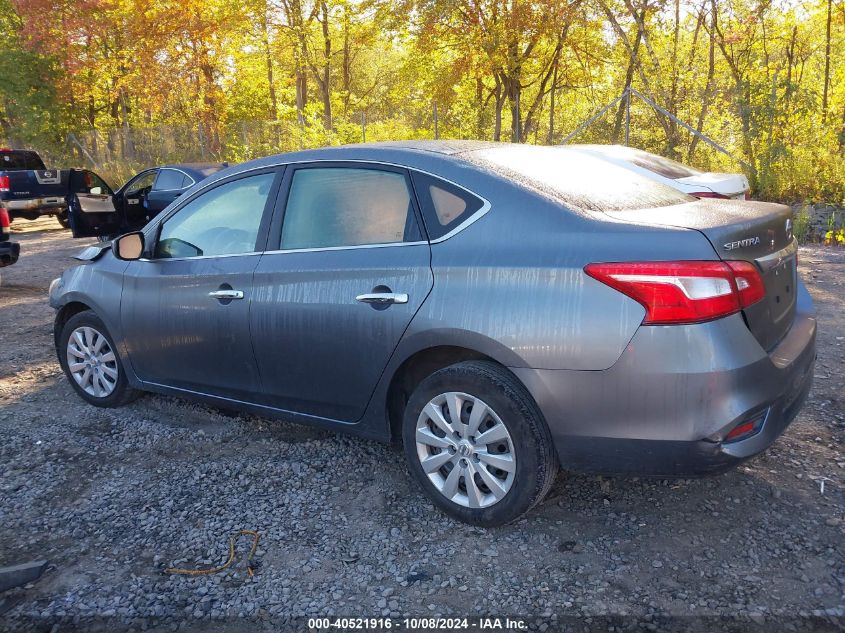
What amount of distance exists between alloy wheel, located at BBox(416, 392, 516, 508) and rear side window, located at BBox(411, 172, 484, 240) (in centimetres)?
74

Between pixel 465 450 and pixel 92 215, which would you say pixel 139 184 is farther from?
pixel 465 450

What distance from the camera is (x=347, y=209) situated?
3.47 meters

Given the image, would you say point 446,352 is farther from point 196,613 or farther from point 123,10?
point 123,10

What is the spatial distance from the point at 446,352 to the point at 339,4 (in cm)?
2265

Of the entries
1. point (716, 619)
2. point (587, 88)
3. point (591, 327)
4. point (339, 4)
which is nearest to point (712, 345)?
point (591, 327)

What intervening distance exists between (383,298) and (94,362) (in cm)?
263

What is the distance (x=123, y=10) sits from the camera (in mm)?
22047

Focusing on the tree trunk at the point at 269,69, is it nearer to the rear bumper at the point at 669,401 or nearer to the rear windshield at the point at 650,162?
the rear windshield at the point at 650,162

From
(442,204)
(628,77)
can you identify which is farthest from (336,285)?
(628,77)

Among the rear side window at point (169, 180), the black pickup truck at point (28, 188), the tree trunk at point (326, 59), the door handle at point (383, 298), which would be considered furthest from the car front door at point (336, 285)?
the tree trunk at point (326, 59)

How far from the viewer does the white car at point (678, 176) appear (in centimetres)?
714

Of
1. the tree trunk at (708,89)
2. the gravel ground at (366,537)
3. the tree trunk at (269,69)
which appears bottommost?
the gravel ground at (366,537)

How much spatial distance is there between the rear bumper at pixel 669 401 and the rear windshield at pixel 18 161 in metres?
18.2

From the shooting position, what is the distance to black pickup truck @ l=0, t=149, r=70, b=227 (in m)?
16.3
